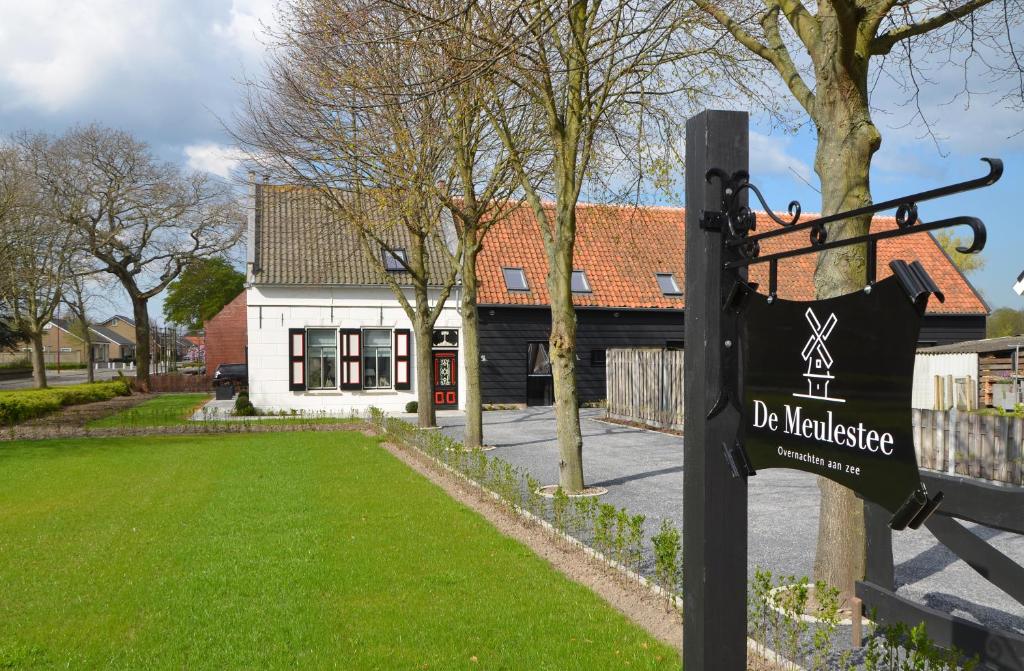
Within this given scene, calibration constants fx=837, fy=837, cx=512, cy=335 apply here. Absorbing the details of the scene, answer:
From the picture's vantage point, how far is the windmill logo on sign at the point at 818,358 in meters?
2.77

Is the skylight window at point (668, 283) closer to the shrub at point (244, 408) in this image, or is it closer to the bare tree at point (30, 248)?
the shrub at point (244, 408)

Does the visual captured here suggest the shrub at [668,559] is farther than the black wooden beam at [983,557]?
Yes

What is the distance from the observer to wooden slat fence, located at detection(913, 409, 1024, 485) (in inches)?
427

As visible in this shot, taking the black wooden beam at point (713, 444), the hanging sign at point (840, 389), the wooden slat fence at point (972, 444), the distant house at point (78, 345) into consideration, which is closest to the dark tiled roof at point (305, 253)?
the wooden slat fence at point (972, 444)

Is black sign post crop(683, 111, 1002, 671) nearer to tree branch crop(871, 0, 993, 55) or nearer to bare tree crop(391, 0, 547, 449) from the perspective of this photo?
tree branch crop(871, 0, 993, 55)

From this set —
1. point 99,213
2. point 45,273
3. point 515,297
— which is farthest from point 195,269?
point 515,297

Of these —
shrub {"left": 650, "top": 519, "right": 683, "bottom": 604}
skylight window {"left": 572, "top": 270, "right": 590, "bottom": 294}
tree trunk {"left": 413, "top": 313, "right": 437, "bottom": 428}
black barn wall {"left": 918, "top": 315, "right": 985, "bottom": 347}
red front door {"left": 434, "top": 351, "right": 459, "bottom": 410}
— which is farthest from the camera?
black barn wall {"left": 918, "top": 315, "right": 985, "bottom": 347}

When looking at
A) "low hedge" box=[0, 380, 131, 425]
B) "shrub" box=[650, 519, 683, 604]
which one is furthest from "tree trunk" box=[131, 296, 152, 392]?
"shrub" box=[650, 519, 683, 604]

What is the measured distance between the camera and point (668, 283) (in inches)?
1144

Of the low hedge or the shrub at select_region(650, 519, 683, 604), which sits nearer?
the shrub at select_region(650, 519, 683, 604)

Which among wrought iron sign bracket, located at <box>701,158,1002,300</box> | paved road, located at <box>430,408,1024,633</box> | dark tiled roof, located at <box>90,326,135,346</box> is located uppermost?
dark tiled roof, located at <box>90,326,135,346</box>

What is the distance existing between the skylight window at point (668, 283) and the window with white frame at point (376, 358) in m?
9.50

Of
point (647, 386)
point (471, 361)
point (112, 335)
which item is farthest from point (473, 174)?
point (112, 335)

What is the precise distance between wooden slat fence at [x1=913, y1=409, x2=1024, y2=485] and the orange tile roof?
14.8 meters
